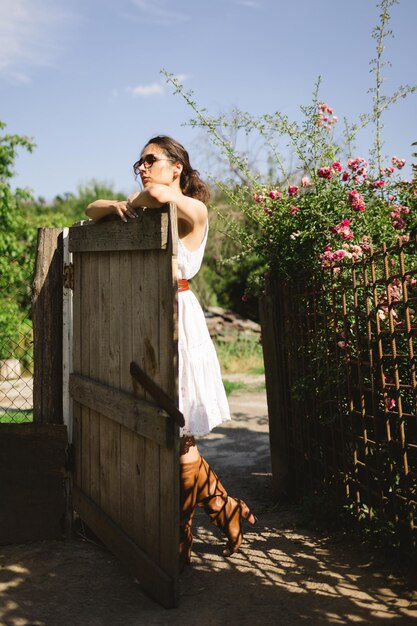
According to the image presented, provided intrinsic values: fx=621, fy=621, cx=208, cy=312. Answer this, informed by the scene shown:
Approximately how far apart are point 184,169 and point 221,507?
197 centimetres

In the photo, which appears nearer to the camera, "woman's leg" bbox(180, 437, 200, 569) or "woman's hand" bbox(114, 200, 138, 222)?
"woman's hand" bbox(114, 200, 138, 222)

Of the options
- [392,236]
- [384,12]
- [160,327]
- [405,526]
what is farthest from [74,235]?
[384,12]

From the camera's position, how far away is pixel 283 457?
471cm

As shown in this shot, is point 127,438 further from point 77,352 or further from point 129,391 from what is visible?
point 77,352

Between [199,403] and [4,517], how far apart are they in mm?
1598

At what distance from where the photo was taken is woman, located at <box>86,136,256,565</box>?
3301 mm

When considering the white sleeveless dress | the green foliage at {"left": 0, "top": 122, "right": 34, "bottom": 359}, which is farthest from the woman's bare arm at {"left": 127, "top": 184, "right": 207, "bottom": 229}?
the green foliage at {"left": 0, "top": 122, "right": 34, "bottom": 359}

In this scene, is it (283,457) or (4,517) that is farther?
(283,457)

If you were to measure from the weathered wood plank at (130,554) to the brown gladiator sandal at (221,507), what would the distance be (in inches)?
19.2

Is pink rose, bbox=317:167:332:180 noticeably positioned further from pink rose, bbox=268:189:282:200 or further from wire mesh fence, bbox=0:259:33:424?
wire mesh fence, bbox=0:259:33:424

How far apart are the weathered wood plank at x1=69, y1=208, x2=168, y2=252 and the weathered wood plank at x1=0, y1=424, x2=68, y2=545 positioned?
1223mm

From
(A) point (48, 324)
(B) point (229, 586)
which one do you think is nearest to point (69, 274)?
(A) point (48, 324)

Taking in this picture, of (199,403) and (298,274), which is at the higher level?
(298,274)

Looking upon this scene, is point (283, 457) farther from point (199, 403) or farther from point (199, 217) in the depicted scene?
point (199, 217)
